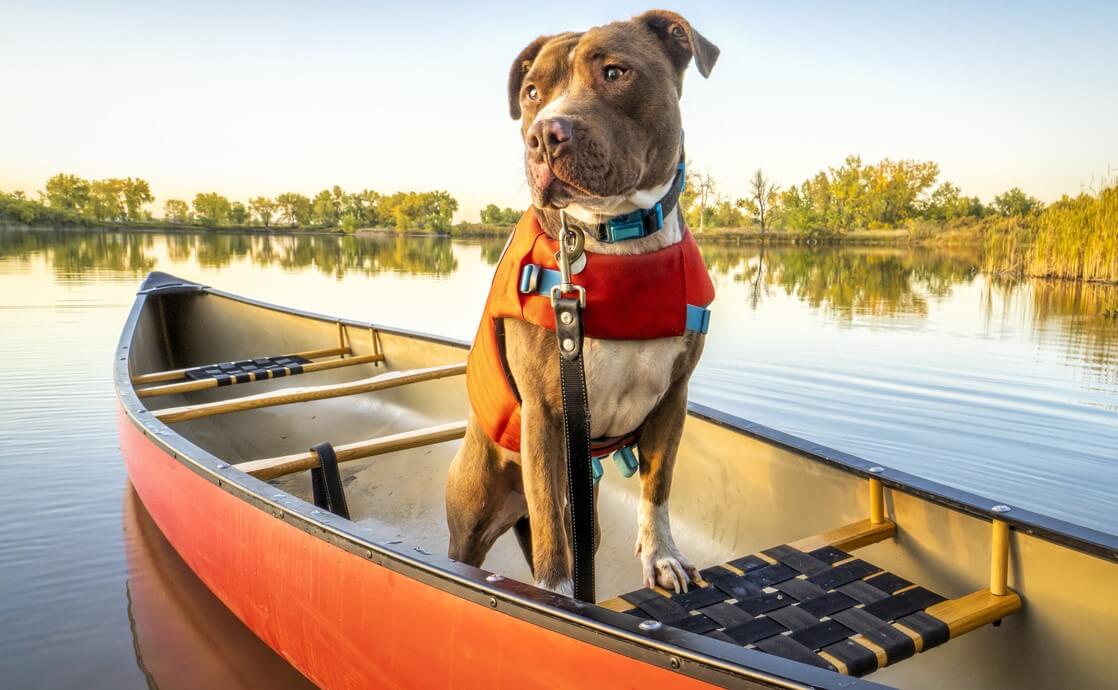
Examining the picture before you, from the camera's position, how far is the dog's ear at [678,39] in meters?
2.18

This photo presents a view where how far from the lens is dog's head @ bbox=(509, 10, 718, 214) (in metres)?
1.90

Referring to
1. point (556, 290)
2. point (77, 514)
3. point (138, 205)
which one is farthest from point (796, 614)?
point (138, 205)

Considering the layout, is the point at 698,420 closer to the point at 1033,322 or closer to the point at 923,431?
the point at 923,431

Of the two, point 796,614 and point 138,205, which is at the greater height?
point 138,205

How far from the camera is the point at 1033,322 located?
480 inches

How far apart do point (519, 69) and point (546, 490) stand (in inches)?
53.9

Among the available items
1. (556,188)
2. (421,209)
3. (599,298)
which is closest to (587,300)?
(599,298)

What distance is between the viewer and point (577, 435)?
2.19 metres

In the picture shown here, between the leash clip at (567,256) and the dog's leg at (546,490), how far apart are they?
0.36 m

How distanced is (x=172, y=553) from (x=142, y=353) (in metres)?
2.37

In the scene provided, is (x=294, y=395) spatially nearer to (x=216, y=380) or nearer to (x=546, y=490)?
(x=216, y=380)

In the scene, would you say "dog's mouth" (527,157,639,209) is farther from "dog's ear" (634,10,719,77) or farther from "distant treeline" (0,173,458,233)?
"distant treeline" (0,173,458,233)

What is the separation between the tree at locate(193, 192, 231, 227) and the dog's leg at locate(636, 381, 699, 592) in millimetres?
113269

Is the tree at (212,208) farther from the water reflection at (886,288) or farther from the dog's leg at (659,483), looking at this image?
the dog's leg at (659,483)
